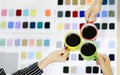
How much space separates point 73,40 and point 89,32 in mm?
55

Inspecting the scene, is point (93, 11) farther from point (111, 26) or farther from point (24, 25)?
point (24, 25)

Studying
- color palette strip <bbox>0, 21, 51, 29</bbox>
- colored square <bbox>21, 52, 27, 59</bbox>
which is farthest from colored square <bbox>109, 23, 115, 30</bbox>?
colored square <bbox>21, 52, 27, 59</bbox>

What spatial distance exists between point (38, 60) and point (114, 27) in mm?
307

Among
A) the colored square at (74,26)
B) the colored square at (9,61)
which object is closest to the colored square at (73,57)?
the colored square at (74,26)

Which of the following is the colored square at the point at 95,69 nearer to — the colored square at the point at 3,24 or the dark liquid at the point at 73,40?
the dark liquid at the point at 73,40

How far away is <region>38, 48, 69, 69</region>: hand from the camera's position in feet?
3.44

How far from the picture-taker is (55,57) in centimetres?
109

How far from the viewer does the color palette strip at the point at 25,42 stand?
1172mm

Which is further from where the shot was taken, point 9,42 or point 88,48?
point 9,42

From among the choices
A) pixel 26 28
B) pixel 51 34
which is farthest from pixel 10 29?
pixel 51 34

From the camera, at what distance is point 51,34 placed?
117 centimetres

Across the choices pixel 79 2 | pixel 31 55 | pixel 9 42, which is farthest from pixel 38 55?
pixel 79 2

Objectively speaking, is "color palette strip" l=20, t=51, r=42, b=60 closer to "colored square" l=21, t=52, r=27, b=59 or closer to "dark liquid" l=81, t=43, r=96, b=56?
"colored square" l=21, t=52, r=27, b=59

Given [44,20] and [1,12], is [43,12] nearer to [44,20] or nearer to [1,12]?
[44,20]
